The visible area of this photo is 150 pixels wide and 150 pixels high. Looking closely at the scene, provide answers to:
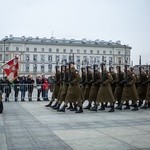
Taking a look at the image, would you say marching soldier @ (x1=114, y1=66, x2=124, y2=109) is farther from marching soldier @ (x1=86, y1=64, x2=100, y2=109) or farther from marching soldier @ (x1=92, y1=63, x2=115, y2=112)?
marching soldier @ (x1=92, y1=63, x2=115, y2=112)

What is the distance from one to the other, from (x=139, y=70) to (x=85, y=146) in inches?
389

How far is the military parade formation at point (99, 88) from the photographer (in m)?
13.5

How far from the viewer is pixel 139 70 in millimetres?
15992

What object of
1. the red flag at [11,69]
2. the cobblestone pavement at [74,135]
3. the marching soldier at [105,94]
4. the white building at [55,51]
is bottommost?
the cobblestone pavement at [74,135]

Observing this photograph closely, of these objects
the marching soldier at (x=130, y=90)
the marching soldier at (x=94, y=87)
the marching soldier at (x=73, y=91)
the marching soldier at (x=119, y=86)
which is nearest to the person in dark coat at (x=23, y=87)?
the marching soldier at (x=94, y=87)

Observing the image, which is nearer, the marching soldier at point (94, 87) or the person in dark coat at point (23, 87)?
the marching soldier at point (94, 87)

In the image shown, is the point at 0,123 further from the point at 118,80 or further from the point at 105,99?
the point at 118,80

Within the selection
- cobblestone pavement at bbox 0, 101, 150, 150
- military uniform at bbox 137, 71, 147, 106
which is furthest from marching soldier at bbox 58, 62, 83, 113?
military uniform at bbox 137, 71, 147, 106

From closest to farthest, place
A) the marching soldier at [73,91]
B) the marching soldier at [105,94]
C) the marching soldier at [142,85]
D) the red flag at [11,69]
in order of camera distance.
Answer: the marching soldier at [73,91]
the marching soldier at [105,94]
the marching soldier at [142,85]
the red flag at [11,69]

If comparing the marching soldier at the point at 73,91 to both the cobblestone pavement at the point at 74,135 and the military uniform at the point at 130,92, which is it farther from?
the cobblestone pavement at the point at 74,135

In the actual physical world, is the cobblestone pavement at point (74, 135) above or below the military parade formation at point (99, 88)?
below

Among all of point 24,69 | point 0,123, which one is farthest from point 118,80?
point 24,69

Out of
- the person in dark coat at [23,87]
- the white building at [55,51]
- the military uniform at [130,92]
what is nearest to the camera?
the military uniform at [130,92]

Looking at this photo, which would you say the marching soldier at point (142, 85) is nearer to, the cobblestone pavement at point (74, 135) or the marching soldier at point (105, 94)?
the marching soldier at point (105, 94)
